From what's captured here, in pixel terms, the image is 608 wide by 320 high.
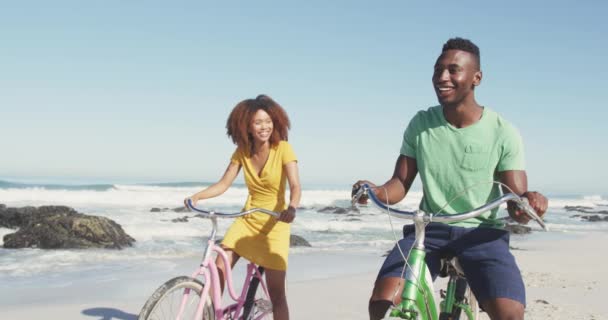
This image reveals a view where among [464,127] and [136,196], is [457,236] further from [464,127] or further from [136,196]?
[136,196]

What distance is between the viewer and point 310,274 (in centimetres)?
1002

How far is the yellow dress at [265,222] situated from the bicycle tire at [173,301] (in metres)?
0.65

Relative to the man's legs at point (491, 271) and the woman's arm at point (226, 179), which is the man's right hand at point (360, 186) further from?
the woman's arm at point (226, 179)

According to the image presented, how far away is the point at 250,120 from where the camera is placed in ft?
15.9

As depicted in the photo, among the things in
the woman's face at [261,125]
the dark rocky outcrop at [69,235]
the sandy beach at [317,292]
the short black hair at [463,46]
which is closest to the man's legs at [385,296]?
the short black hair at [463,46]

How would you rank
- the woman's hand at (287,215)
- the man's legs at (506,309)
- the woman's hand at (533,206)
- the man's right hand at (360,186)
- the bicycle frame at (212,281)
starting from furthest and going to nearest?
the woman's hand at (287,215), the bicycle frame at (212,281), the man's right hand at (360,186), the man's legs at (506,309), the woman's hand at (533,206)

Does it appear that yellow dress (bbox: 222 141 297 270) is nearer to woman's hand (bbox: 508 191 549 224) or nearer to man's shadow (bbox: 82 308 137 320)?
woman's hand (bbox: 508 191 549 224)

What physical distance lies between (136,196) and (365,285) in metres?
34.5

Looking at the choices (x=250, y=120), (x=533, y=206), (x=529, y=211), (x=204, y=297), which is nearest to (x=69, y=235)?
(x=250, y=120)

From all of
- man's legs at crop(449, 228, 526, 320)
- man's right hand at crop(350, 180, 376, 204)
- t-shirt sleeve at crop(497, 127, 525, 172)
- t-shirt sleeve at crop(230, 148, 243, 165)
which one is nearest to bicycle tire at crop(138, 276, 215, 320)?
t-shirt sleeve at crop(230, 148, 243, 165)

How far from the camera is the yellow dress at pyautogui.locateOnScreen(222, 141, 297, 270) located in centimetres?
473

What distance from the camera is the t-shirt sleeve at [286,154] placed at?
4855mm

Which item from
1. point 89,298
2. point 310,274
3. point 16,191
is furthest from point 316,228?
point 16,191

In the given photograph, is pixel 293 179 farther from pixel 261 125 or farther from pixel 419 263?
pixel 419 263
